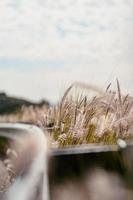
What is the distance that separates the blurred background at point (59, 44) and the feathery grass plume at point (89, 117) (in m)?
0.05

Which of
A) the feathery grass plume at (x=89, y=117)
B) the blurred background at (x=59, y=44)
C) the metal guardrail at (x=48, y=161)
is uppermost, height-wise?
the blurred background at (x=59, y=44)

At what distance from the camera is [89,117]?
86.8 inches

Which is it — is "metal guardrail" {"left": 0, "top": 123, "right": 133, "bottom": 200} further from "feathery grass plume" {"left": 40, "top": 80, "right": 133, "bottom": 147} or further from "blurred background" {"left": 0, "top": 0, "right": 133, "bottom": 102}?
"blurred background" {"left": 0, "top": 0, "right": 133, "bottom": 102}

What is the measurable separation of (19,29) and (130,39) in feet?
1.85

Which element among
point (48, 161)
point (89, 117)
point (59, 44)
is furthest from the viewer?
point (89, 117)

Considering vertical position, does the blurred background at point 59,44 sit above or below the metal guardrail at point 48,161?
above

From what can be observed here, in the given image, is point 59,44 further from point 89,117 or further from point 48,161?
point 48,161

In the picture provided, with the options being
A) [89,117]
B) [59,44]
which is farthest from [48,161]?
[59,44]

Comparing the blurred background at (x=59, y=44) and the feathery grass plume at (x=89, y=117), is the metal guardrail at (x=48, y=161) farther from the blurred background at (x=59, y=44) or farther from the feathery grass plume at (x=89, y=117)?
the blurred background at (x=59, y=44)

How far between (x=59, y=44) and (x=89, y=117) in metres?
0.39

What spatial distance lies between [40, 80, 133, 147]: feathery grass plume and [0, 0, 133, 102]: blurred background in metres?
0.05

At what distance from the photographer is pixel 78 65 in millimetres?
2102

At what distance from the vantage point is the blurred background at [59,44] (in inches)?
80.0

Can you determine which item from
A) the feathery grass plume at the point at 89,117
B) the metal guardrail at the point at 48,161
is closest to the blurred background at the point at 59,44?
the feathery grass plume at the point at 89,117
